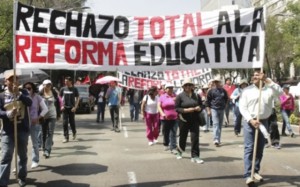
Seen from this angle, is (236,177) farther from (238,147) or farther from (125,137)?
(125,137)

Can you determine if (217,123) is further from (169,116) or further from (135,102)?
(135,102)

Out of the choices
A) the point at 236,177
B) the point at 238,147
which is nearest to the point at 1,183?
the point at 236,177

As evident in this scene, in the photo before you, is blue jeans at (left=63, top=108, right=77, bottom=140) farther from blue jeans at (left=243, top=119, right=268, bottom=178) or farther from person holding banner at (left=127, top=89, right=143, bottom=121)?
person holding banner at (left=127, top=89, right=143, bottom=121)

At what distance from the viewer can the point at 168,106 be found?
1317cm

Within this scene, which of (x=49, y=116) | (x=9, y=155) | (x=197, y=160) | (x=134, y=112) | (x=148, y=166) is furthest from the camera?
(x=134, y=112)

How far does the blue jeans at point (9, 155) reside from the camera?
8094 mm

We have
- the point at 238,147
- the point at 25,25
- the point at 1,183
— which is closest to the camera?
the point at 1,183

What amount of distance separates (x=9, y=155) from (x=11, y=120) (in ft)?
1.76

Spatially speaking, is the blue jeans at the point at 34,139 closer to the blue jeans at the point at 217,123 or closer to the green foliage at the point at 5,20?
the blue jeans at the point at 217,123

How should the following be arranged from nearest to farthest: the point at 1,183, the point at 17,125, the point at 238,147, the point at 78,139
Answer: the point at 1,183 < the point at 17,125 < the point at 238,147 < the point at 78,139

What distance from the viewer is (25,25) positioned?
9.12m

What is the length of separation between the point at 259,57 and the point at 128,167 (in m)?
3.44

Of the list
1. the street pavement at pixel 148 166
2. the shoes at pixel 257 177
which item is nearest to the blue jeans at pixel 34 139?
the street pavement at pixel 148 166

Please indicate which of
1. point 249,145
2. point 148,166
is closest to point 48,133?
point 148,166
